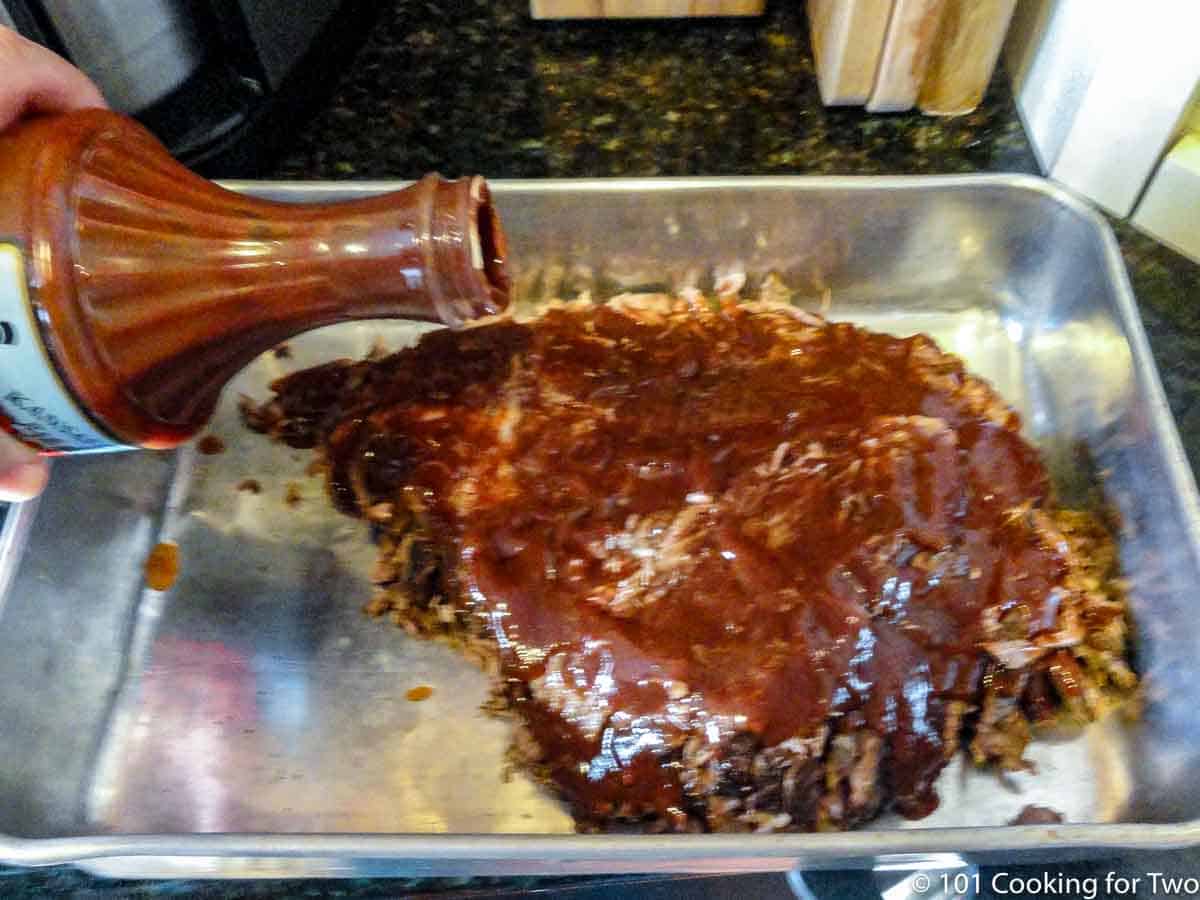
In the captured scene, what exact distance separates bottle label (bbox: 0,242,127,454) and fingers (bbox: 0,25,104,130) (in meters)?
0.19

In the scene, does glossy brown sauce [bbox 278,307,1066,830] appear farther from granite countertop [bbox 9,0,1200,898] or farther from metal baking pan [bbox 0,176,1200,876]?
granite countertop [bbox 9,0,1200,898]

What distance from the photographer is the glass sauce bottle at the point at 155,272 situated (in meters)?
0.88

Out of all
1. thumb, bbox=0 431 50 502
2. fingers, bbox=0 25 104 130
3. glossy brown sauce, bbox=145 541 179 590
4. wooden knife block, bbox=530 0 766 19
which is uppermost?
fingers, bbox=0 25 104 130

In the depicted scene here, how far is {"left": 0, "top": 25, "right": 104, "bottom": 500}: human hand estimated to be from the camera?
3.06 ft

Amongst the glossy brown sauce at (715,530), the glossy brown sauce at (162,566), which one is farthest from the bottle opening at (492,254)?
the glossy brown sauce at (162,566)

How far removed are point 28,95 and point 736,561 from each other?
36.1 inches

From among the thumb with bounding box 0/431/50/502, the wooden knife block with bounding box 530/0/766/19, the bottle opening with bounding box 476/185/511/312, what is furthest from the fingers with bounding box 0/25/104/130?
the wooden knife block with bounding box 530/0/766/19

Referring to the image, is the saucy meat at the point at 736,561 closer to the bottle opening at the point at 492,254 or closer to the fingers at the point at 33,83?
the bottle opening at the point at 492,254

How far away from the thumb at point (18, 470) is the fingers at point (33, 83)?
325 millimetres

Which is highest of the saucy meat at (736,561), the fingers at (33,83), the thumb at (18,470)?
the fingers at (33,83)

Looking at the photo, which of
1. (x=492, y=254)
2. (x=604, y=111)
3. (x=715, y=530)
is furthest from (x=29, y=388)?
(x=604, y=111)

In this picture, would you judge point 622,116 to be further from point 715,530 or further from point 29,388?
point 29,388

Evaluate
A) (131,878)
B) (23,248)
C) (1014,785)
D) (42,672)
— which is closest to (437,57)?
(23,248)

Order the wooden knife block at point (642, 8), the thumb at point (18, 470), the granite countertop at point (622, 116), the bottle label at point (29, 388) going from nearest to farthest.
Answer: the bottle label at point (29, 388), the thumb at point (18, 470), the granite countertop at point (622, 116), the wooden knife block at point (642, 8)
